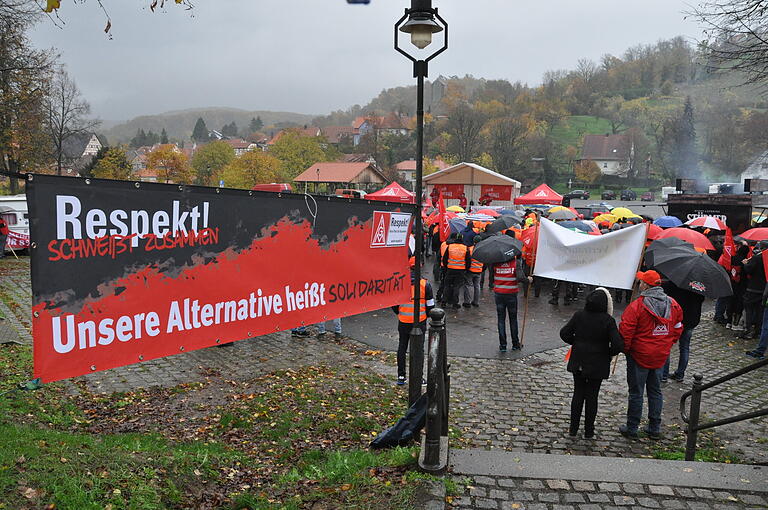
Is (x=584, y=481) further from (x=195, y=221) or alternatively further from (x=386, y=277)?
(x=195, y=221)

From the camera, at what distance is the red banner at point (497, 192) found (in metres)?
39.0

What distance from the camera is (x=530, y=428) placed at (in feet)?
22.5

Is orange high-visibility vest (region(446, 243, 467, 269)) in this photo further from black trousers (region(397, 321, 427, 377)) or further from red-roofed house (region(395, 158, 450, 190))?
red-roofed house (region(395, 158, 450, 190))

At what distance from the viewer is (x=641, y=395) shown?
6711mm

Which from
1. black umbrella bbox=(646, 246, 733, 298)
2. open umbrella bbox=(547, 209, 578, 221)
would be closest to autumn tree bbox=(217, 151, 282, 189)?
open umbrella bbox=(547, 209, 578, 221)

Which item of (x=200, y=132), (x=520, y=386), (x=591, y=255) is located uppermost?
(x=200, y=132)

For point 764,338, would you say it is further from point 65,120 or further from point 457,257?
point 65,120

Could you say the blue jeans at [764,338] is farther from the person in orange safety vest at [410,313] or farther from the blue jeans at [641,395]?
the person in orange safety vest at [410,313]

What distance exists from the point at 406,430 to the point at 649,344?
3.22 m

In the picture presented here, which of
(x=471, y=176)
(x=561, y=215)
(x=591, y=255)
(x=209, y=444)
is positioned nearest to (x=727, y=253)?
(x=591, y=255)

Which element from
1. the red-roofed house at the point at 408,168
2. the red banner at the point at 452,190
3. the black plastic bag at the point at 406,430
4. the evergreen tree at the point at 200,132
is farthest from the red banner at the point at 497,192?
the evergreen tree at the point at 200,132

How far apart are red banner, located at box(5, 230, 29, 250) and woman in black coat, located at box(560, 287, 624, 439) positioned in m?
21.0

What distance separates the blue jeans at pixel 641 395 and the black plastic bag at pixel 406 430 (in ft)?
9.39

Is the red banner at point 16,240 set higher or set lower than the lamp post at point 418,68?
lower
